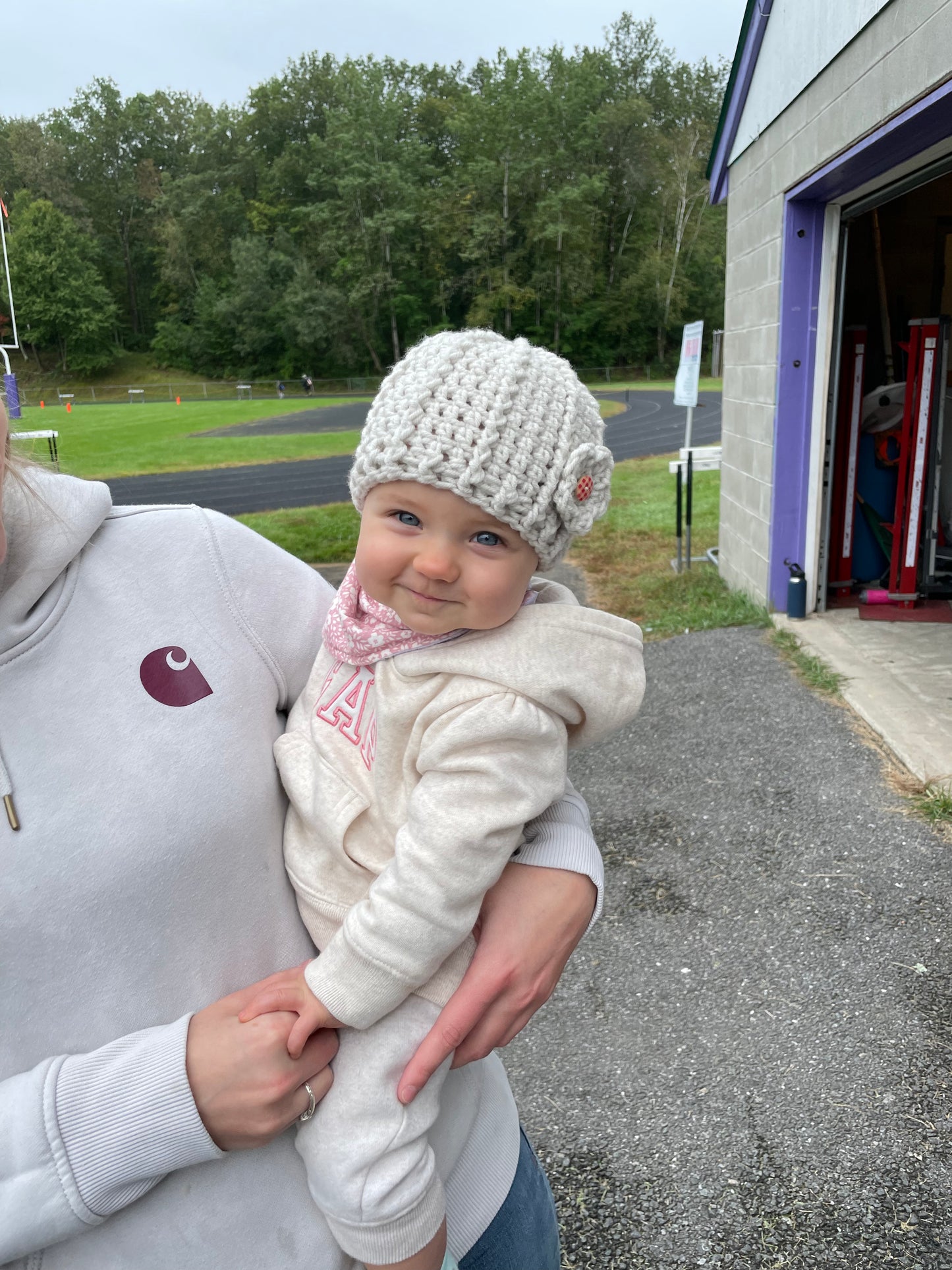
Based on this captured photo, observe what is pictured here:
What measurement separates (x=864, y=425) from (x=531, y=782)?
7301 mm

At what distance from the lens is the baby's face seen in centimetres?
124

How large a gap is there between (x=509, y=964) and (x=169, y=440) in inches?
1265

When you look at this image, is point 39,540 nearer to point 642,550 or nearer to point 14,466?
point 14,466

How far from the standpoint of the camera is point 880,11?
15.7 feet

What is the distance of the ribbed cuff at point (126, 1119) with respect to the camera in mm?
951

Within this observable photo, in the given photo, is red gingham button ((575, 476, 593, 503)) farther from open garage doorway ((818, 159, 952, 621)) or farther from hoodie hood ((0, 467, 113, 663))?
open garage doorway ((818, 159, 952, 621))

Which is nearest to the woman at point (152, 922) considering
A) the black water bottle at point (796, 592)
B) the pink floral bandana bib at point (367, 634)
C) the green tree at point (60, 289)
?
the pink floral bandana bib at point (367, 634)

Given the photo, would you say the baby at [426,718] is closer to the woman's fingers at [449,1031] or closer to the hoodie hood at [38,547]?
the woman's fingers at [449,1031]

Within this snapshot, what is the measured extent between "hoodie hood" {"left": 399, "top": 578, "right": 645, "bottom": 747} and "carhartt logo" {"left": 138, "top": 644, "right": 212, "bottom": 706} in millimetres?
283

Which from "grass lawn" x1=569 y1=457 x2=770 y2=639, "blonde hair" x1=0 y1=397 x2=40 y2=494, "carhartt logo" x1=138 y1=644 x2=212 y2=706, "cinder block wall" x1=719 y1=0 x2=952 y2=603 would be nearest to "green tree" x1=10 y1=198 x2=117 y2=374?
"grass lawn" x1=569 y1=457 x2=770 y2=639

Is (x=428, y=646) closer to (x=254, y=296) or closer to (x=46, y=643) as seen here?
(x=46, y=643)

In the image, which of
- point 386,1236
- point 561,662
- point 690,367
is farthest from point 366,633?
point 690,367

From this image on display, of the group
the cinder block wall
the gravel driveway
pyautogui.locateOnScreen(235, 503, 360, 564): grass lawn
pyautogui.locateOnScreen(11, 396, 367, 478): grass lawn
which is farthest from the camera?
pyautogui.locateOnScreen(11, 396, 367, 478): grass lawn

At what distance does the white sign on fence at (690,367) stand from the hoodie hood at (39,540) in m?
8.36
